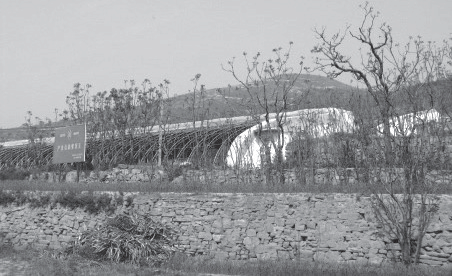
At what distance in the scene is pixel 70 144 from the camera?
22.0 meters

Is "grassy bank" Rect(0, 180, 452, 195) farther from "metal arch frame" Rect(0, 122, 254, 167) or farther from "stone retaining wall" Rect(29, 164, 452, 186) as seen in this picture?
"metal arch frame" Rect(0, 122, 254, 167)

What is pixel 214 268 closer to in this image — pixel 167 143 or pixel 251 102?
pixel 251 102

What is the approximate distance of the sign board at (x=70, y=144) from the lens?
70.4ft

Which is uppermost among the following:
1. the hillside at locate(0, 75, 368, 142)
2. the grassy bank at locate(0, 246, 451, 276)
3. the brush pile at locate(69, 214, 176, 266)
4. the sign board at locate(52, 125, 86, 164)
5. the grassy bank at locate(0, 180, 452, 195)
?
the hillside at locate(0, 75, 368, 142)

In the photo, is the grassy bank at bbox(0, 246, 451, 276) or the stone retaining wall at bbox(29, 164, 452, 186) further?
the stone retaining wall at bbox(29, 164, 452, 186)

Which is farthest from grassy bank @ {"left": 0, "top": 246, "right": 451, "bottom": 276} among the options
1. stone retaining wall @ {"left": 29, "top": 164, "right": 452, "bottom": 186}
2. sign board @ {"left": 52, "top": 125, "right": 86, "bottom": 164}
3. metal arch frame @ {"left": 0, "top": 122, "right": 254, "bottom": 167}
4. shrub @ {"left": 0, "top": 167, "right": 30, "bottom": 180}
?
metal arch frame @ {"left": 0, "top": 122, "right": 254, "bottom": 167}

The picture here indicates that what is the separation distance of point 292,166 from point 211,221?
288 inches

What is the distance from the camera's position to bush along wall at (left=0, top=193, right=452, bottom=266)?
12273 mm

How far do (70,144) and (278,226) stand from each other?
1166 centimetres

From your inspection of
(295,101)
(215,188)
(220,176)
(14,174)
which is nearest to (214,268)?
(215,188)

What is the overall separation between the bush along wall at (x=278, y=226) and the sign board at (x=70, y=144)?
5.96 metres

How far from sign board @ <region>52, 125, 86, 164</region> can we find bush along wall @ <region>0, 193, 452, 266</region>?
19.6 ft

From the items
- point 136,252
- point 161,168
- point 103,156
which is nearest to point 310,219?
point 136,252

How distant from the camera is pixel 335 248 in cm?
1274
